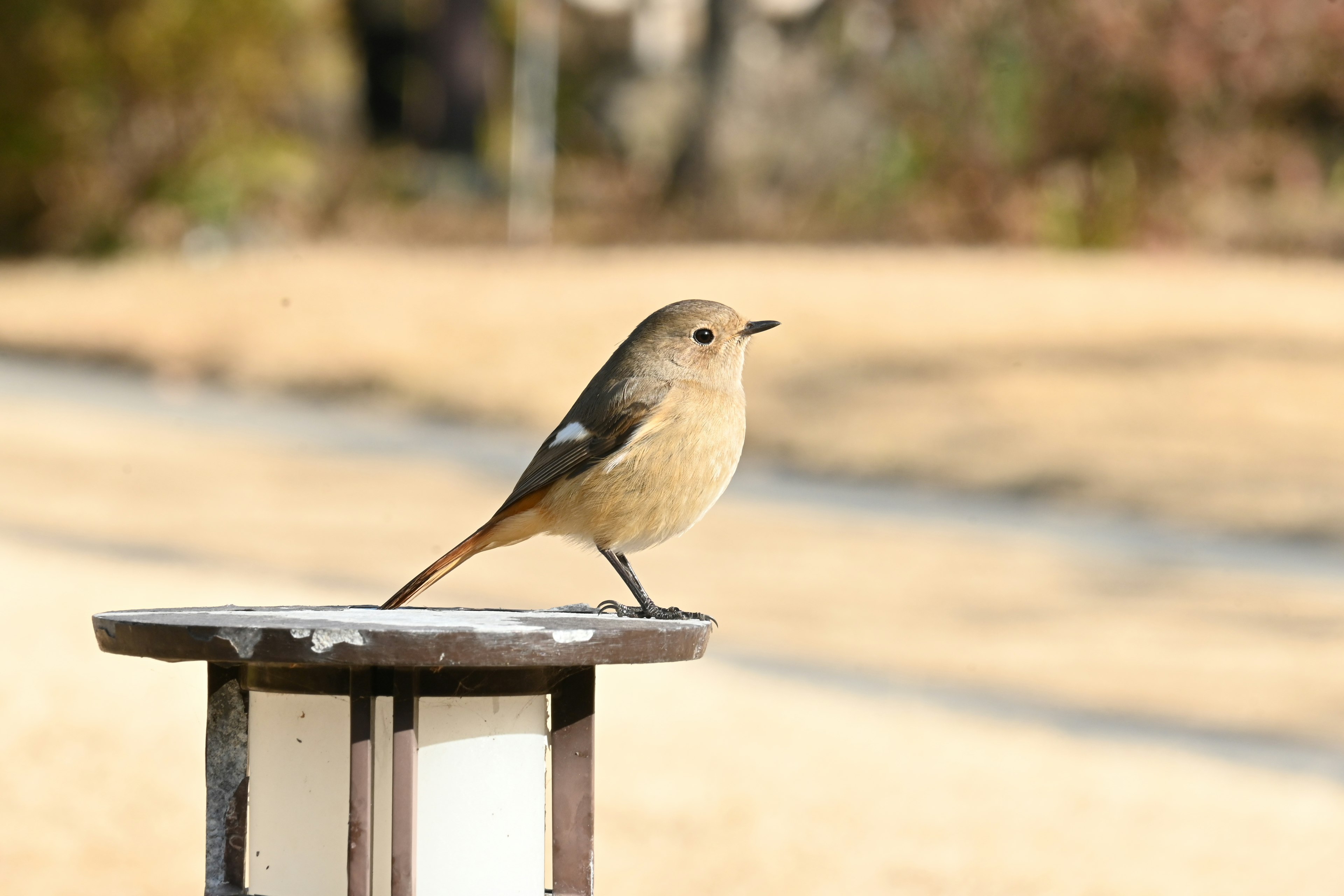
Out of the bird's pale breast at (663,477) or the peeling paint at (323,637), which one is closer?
the peeling paint at (323,637)

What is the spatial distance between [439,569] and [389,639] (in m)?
0.50

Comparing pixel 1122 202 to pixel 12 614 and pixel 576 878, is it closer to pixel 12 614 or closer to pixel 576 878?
pixel 12 614

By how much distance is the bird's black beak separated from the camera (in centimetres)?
414

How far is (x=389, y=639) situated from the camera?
328cm

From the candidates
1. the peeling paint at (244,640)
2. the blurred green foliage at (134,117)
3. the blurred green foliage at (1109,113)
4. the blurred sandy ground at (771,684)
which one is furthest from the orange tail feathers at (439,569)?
the blurred green foliage at (1109,113)

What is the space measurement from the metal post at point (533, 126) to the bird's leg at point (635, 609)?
2501 cm

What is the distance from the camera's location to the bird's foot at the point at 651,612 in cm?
409

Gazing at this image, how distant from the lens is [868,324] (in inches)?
810

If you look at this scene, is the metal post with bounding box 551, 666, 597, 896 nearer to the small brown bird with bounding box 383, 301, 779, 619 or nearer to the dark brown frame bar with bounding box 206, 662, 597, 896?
the dark brown frame bar with bounding box 206, 662, 597, 896

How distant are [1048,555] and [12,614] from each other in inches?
263

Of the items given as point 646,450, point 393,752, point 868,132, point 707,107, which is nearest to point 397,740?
point 393,752

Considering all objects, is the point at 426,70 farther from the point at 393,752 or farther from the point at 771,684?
the point at 393,752

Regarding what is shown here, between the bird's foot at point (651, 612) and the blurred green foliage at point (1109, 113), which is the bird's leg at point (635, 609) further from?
the blurred green foliage at point (1109, 113)

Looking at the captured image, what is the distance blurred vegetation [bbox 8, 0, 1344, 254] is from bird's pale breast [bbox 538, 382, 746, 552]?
22.8m
